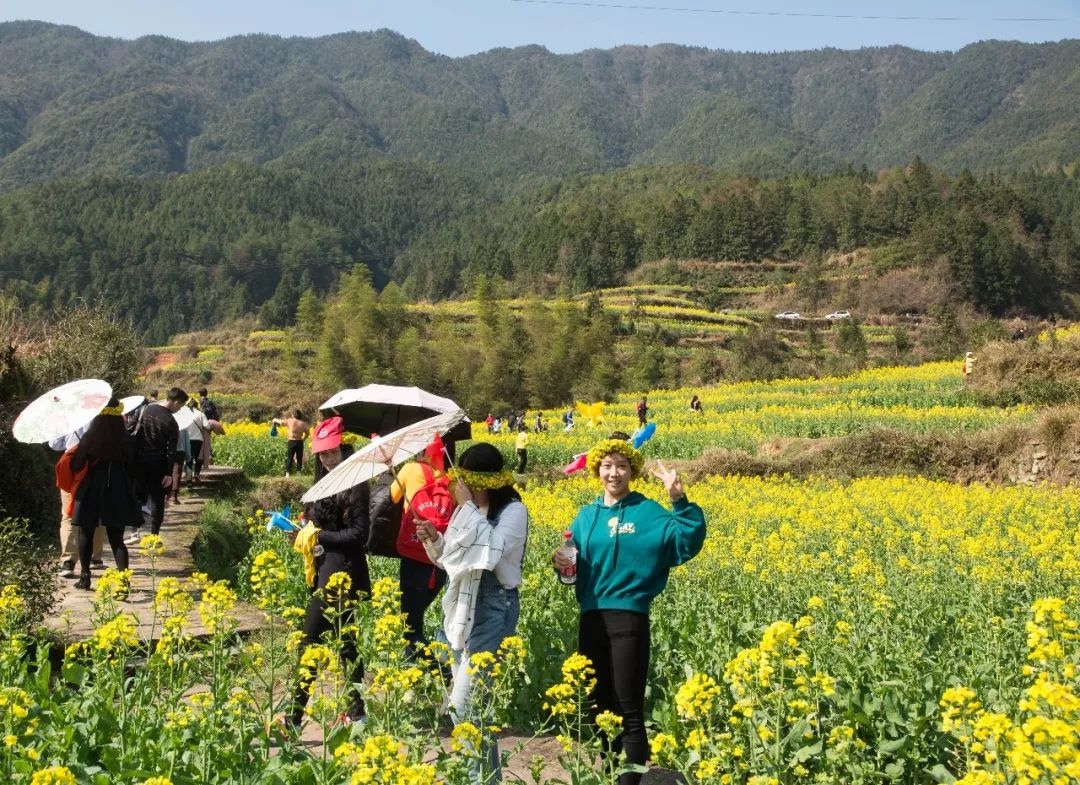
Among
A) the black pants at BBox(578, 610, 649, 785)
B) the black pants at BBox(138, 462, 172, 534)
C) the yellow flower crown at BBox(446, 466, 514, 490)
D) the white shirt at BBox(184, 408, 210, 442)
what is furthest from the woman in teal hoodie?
the white shirt at BBox(184, 408, 210, 442)

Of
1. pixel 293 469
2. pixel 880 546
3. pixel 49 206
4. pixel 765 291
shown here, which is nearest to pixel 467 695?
pixel 880 546

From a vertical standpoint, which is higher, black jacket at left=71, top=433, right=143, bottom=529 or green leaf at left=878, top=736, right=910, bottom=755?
black jacket at left=71, top=433, right=143, bottom=529

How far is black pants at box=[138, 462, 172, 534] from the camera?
31.6 feet

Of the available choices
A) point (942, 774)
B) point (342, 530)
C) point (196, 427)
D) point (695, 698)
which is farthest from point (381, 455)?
point (196, 427)

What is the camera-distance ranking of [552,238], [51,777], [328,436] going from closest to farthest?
1. [51,777]
2. [328,436]
3. [552,238]

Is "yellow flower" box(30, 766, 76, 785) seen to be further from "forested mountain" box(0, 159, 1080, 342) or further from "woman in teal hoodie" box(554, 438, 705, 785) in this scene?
"forested mountain" box(0, 159, 1080, 342)

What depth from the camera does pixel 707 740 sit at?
3.10 metres

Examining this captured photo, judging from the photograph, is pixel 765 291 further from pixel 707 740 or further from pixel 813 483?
pixel 707 740

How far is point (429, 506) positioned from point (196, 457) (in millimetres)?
12136

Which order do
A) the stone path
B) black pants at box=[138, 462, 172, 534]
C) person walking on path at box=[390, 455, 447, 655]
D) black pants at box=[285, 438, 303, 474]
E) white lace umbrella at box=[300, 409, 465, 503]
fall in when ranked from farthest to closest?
black pants at box=[285, 438, 303, 474]
black pants at box=[138, 462, 172, 534]
the stone path
person walking on path at box=[390, 455, 447, 655]
white lace umbrella at box=[300, 409, 465, 503]

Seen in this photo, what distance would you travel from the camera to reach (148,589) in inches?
323

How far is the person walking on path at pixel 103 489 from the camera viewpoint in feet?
25.9

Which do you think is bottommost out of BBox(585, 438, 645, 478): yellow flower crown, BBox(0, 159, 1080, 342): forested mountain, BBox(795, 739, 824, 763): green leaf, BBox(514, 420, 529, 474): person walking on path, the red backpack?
BBox(514, 420, 529, 474): person walking on path

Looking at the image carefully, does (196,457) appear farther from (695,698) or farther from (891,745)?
(695,698)
